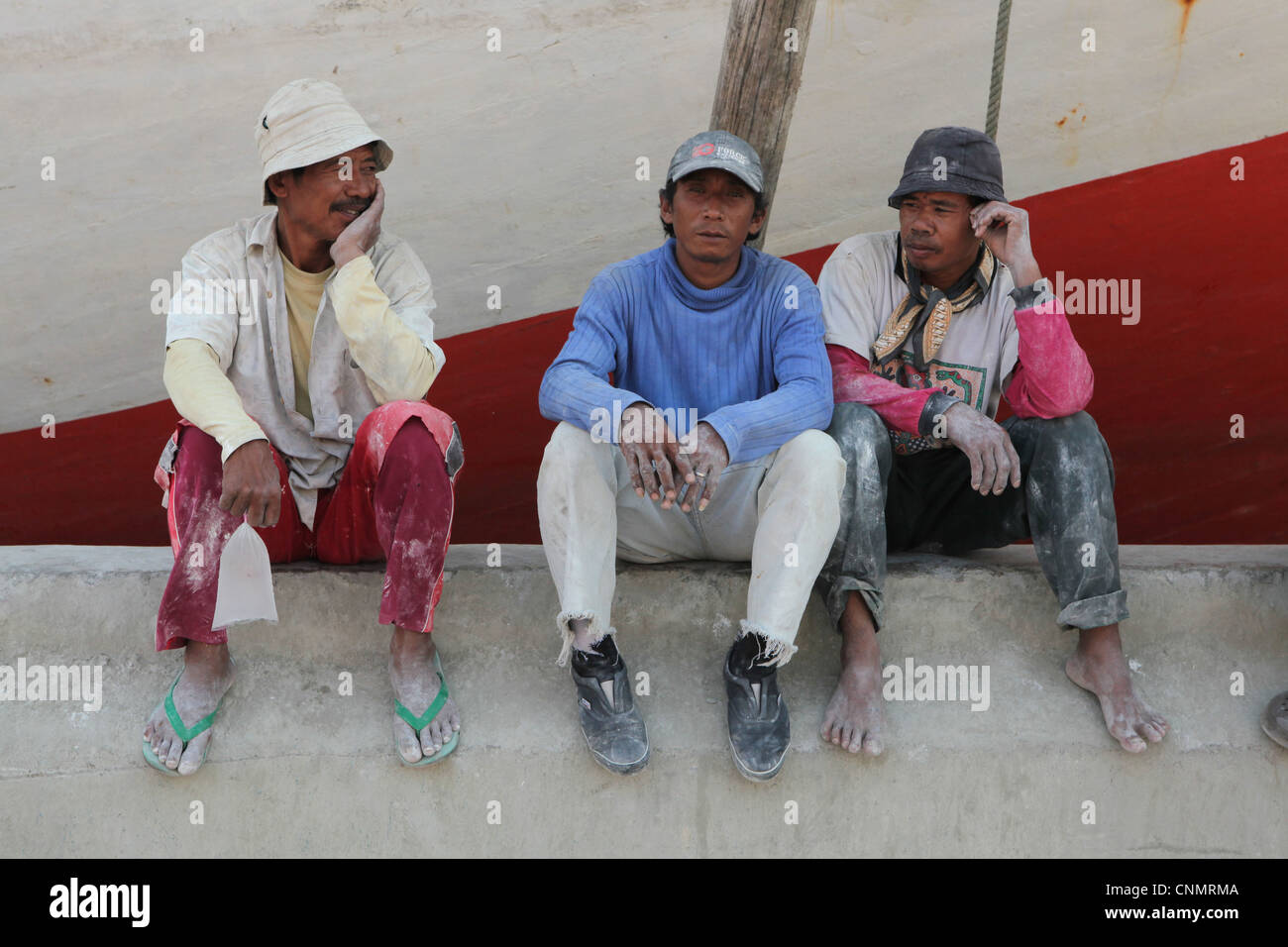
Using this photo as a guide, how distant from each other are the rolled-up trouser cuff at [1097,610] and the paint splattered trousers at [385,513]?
1.24 m

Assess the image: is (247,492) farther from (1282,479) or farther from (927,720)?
(1282,479)

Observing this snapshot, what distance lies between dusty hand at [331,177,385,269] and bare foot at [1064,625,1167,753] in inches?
65.2

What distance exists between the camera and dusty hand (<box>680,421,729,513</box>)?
87.4 inches

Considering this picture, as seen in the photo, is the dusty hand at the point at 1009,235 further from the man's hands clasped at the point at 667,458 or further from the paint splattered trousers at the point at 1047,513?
the man's hands clasped at the point at 667,458

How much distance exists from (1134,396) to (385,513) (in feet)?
8.49

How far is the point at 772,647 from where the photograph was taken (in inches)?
88.8

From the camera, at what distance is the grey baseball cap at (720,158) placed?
7.88ft

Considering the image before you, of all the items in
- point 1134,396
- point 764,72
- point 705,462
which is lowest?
point 705,462

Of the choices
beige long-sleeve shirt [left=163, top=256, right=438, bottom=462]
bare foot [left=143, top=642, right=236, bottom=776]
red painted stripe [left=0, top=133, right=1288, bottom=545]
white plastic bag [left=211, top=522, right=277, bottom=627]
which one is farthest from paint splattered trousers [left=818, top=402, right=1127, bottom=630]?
red painted stripe [left=0, top=133, right=1288, bottom=545]

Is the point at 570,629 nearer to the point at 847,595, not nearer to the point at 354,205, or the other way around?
the point at 847,595

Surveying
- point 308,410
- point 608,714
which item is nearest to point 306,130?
point 308,410

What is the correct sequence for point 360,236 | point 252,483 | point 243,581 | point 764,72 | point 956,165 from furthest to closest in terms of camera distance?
1. point 764,72
2. point 956,165
3. point 360,236
4. point 243,581
5. point 252,483

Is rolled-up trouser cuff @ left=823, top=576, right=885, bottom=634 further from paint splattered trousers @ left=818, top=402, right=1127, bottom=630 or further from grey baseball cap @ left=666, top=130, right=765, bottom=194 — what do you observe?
grey baseball cap @ left=666, top=130, right=765, bottom=194

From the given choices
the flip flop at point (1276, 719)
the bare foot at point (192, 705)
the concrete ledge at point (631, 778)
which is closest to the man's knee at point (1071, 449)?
the concrete ledge at point (631, 778)
